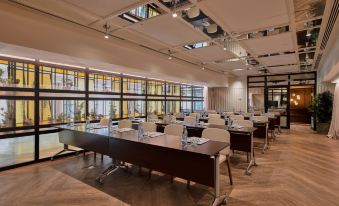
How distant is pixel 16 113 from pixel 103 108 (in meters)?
2.20

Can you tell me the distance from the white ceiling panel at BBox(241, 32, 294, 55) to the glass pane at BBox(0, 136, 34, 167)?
5613 mm

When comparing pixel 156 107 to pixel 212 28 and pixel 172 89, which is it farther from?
pixel 212 28

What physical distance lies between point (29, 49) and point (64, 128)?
1853 mm

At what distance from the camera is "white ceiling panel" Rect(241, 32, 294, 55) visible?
4266 mm

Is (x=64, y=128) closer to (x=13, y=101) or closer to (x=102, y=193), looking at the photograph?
(x=13, y=101)

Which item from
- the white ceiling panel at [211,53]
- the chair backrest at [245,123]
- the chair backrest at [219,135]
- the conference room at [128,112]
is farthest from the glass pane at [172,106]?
the chair backrest at [219,135]

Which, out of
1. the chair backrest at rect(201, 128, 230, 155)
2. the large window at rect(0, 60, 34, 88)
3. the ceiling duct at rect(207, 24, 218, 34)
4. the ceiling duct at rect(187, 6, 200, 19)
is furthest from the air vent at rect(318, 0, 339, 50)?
the large window at rect(0, 60, 34, 88)

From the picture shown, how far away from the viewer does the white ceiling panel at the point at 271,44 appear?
4.27 meters

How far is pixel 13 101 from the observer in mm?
4160

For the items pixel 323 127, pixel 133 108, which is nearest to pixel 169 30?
pixel 133 108

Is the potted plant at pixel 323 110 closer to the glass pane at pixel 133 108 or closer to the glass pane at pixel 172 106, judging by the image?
the glass pane at pixel 172 106

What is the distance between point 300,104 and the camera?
467 inches

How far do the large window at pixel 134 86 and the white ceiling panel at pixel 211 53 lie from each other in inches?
92.1

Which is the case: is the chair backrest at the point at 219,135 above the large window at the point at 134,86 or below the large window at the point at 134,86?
below
